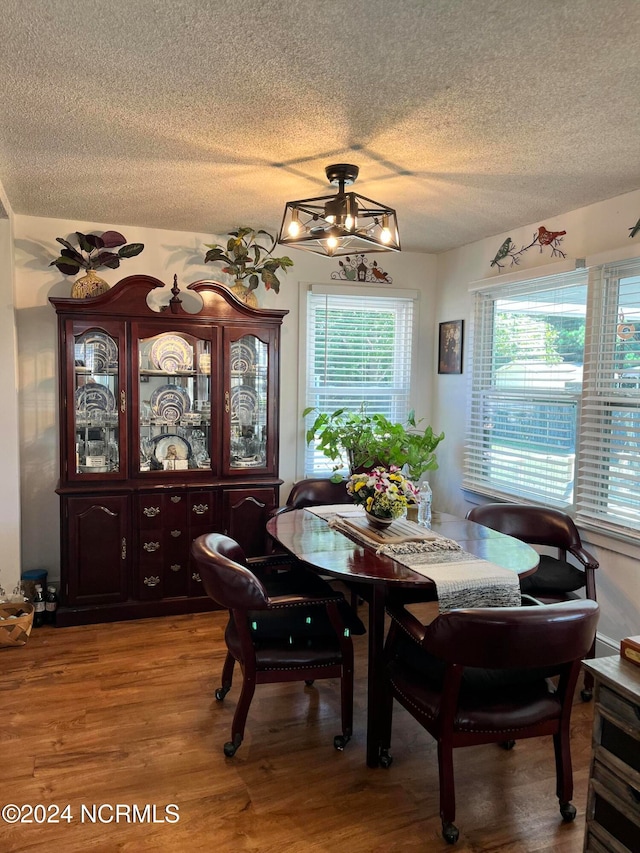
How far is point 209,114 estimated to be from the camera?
2.26 m

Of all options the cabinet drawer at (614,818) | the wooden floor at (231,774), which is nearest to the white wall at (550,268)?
the wooden floor at (231,774)

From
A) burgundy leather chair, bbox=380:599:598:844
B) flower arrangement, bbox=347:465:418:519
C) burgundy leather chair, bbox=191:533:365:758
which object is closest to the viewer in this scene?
burgundy leather chair, bbox=380:599:598:844

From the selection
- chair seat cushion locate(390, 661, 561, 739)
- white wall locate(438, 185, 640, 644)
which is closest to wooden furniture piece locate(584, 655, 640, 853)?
chair seat cushion locate(390, 661, 561, 739)

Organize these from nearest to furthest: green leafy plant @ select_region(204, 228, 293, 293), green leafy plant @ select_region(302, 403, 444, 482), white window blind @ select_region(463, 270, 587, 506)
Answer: white window blind @ select_region(463, 270, 587, 506) → green leafy plant @ select_region(204, 228, 293, 293) → green leafy plant @ select_region(302, 403, 444, 482)

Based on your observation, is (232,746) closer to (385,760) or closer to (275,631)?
(275,631)

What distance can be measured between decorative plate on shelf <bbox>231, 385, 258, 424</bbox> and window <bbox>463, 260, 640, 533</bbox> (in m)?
1.58

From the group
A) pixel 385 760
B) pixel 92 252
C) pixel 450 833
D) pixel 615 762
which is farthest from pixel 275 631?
pixel 92 252

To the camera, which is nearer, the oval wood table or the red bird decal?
the oval wood table

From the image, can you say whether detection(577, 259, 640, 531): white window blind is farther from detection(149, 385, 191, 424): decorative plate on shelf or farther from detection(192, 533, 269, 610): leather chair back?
detection(149, 385, 191, 424): decorative plate on shelf

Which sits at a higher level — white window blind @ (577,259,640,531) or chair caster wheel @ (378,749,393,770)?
white window blind @ (577,259,640,531)

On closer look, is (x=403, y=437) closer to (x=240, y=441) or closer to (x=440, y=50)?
(x=240, y=441)

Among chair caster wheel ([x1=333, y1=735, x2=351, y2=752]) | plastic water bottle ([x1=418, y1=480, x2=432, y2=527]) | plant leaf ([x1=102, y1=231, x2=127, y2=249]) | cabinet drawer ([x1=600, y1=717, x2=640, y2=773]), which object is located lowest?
chair caster wheel ([x1=333, y1=735, x2=351, y2=752])

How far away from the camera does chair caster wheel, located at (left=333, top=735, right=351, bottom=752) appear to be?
252 centimetres

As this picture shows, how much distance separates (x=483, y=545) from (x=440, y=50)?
1.93m
